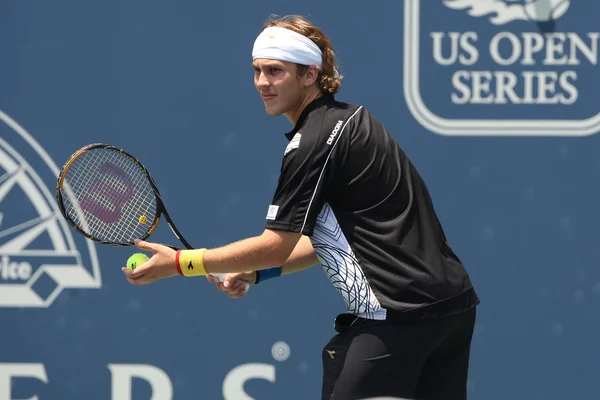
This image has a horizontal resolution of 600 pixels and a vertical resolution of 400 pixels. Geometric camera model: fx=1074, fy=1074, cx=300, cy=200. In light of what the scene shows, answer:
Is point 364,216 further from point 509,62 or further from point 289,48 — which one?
point 509,62

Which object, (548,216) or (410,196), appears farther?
(548,216)

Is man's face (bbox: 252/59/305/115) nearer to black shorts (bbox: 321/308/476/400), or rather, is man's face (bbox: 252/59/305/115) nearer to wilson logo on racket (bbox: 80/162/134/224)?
black shorts (bbox: 321/308/476/400)

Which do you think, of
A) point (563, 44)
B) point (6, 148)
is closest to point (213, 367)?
point (6, 148)

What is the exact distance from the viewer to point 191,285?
4180 mm

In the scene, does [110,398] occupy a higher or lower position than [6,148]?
lower

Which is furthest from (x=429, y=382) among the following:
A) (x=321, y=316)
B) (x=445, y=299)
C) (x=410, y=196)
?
(x=321, y=316)

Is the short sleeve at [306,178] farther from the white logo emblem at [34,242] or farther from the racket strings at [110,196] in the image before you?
the white logo emblem at [34,242]

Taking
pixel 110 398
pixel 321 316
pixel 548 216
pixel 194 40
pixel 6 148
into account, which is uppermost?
pixel 194 40

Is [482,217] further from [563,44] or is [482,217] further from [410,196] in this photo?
[410,196]

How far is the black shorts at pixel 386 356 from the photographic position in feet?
8.97

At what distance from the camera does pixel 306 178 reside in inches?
107

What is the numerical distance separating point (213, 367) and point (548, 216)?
→ 1.42 m

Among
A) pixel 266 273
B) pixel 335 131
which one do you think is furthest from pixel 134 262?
pixel 335 131

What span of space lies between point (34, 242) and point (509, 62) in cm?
195
